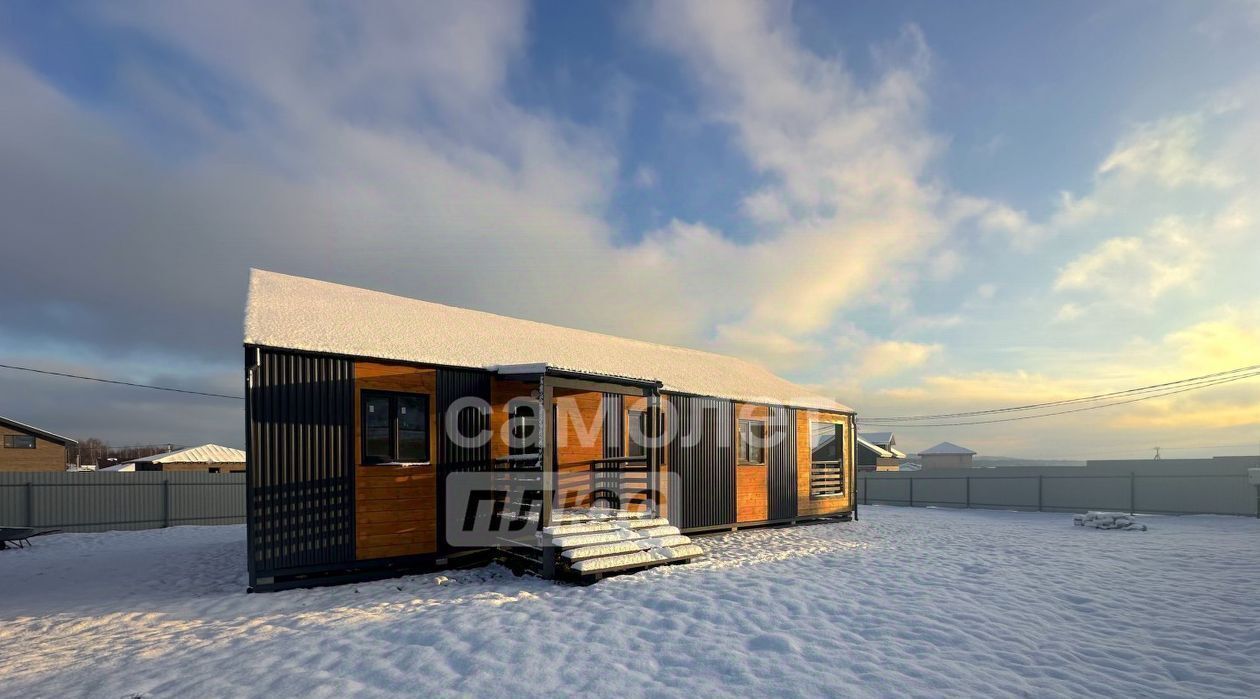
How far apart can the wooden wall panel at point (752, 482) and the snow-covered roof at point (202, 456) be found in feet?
115

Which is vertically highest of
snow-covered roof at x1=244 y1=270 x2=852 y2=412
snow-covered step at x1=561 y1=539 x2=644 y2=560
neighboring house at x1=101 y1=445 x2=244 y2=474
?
snow-covered roof at x1=244 y1=270 x2=852 y2=412

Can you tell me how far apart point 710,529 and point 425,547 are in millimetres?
7335

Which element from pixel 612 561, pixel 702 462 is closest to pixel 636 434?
pixel 702 462

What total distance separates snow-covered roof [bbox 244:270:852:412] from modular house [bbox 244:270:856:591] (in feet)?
0.19

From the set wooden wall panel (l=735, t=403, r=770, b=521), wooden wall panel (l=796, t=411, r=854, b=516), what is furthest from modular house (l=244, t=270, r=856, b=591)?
wooden wall panel (l=796, t=411, r=854, b=516)

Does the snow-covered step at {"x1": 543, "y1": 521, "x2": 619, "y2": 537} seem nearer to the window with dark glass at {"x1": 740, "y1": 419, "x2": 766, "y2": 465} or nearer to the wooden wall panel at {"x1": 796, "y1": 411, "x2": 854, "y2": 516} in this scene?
the window with dark glass at {"x1": 740, "y1": 419, "x2": 766, "y2": 465}

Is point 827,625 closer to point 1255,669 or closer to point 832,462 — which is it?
point 1255,669

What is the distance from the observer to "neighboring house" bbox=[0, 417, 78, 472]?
3325cm

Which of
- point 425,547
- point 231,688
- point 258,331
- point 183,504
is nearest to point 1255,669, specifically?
point 231,688

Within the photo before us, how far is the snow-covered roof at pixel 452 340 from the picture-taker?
990 centimetres

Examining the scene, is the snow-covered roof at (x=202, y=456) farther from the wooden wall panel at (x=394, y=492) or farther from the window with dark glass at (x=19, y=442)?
the wooden wall panel at (x=394, y=492)

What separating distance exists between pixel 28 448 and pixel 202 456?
27.1 ft

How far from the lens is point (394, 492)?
10.0 m

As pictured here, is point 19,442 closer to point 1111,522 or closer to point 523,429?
point 523,429
